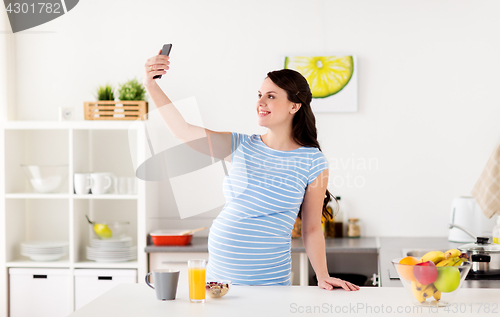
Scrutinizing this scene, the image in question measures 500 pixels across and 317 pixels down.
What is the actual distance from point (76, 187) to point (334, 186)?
154cm

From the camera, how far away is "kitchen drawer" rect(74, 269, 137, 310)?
2923 millimetres

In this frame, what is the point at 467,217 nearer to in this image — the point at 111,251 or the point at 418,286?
the point at 418,286

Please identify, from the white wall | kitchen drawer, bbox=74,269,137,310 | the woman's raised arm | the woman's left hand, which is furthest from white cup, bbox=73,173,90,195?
the woman's left hand

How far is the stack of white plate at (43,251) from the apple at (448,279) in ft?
7.62

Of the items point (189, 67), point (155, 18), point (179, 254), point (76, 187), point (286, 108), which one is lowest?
point (179, 254)

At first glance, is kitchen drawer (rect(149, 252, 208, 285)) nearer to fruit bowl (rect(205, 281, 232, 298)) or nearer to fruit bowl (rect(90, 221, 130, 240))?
fruit bowl (rect(90, 221, 130, 240))

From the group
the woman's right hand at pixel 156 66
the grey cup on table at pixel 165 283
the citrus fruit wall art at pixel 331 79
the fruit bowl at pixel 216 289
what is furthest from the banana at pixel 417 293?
the citrus fruit wall art at pixel 331 79

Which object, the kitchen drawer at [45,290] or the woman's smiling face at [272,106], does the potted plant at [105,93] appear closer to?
the kitchen drawer at [45,290]

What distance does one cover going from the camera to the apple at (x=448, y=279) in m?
1.34

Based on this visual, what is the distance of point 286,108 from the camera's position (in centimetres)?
191

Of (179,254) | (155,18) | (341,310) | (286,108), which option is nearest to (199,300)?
(341,310)

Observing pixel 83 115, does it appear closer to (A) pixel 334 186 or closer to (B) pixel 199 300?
(A) pixel 334 186

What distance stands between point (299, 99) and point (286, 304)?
80 cm

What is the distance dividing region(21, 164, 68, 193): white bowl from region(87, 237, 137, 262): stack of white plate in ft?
1.32
